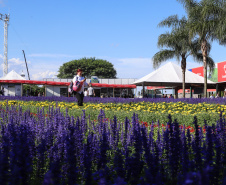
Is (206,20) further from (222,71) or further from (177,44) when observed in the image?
(222,71)

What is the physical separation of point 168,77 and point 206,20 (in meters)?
6.58

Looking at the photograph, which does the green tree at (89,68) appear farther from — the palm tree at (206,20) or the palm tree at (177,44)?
the palm tree at (206,20)

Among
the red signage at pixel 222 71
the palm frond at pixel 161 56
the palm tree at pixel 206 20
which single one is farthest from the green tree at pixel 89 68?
the palm tree at pixel 206 20

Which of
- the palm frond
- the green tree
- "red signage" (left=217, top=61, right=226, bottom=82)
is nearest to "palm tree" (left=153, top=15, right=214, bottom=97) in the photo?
the palm frond

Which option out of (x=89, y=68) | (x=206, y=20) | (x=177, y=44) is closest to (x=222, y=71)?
(x=177, y=44)

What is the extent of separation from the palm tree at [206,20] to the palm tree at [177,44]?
201 centimetres

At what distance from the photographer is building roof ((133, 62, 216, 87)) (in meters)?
25.3

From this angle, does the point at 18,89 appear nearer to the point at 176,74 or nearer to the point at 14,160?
the point at 176,74

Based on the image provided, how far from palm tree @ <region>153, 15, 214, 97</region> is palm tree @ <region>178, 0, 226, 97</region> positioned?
201 cm

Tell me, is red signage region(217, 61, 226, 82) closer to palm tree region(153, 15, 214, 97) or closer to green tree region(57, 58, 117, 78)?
palm tree region(153, 15, 214, 97)

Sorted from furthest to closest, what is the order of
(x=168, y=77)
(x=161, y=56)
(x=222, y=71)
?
(x=222, y=71), (x=161, y=56), (x=168, y=77)

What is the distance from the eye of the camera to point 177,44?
87.7 feet

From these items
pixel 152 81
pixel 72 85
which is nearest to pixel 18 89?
pixel 152 81

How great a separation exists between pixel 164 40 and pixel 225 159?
24985 millimetres
